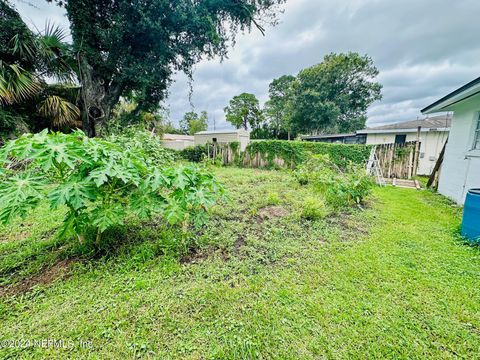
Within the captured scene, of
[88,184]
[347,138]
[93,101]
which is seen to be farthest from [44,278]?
[347,138]

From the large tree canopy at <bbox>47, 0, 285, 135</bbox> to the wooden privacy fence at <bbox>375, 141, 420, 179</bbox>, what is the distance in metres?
7.99

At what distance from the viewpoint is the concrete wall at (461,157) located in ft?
14.2

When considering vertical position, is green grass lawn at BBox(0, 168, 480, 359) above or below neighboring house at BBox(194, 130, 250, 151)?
below

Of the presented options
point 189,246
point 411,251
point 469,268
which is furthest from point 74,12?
point 469,268

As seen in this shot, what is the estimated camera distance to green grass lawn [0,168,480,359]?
1.35m

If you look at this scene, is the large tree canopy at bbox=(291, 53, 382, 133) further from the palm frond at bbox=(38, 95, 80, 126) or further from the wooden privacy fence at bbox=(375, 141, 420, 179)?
the palm frond at bbox=(38, 95, 80, 126)

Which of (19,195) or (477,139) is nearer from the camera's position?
(19,195)

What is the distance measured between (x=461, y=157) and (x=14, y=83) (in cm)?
1216

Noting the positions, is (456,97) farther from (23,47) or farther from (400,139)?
(23,47)

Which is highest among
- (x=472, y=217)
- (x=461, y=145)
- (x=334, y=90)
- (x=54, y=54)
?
(x=334, y=90)

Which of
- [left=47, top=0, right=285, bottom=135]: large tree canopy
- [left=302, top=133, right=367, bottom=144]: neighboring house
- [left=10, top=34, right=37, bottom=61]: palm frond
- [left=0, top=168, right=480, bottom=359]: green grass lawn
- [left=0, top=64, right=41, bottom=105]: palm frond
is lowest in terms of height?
[left=0, top=168, right=480, bottom=359]: green grass lawn

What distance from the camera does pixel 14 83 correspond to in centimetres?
521

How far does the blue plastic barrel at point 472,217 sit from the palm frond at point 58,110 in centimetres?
1059

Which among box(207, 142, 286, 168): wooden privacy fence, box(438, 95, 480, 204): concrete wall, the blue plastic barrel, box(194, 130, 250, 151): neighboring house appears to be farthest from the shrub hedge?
the blue plastic barrel
